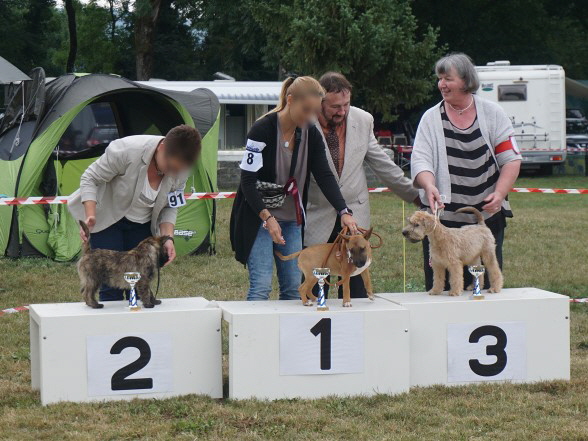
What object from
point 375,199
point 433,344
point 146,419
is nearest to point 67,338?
point 146,419

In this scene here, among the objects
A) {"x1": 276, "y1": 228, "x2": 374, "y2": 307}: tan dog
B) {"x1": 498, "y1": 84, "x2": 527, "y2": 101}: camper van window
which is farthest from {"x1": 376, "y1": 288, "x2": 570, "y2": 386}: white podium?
{"x1": 498, "y1": 84, "x2": 527, "y2": 101}: camper van window

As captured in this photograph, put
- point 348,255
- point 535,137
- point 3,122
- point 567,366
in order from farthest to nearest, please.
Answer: point 535,137, point 3,122, point 567,366, point 348,255

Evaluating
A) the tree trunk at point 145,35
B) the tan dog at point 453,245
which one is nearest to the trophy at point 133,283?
the tan dog at point 453,245

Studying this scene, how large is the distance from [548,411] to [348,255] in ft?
3.72

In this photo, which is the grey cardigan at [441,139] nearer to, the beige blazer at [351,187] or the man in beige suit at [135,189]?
the beige blazer at [351,187]

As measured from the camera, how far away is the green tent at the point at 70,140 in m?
9.60

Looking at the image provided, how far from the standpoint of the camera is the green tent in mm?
9602

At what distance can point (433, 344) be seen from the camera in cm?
456

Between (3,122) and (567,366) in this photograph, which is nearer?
(567,366)

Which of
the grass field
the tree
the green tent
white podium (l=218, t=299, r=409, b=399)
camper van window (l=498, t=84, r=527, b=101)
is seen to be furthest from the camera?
camper van window (l=498, t=84, r=527, b=101)

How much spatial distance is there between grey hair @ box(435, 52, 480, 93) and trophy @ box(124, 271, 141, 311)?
1.78m

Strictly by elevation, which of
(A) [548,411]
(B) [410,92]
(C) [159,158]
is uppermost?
(B) [410,92]

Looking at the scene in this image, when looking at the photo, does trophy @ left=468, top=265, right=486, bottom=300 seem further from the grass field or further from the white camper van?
the white camper van

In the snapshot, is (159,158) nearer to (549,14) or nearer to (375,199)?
(375,199)
